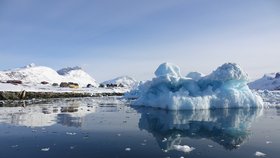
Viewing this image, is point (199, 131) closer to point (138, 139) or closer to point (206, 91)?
point (138, 139)

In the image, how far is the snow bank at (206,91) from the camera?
72.9 ft

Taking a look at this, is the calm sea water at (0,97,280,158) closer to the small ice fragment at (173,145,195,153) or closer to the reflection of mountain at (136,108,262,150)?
the reflection of mountain at (136,108,262,150)

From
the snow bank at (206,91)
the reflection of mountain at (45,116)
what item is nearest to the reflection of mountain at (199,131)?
the reflection of mountain at (45,116)

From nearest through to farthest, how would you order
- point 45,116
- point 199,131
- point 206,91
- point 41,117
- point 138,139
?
point 138,139 → point 199,131 → point 41,117 → point 45,116 → point 206,91

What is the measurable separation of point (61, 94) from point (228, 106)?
30.1 metres

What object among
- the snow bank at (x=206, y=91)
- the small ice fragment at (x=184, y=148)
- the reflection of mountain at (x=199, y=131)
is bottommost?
the small ice fragment at (x=184, y=148)

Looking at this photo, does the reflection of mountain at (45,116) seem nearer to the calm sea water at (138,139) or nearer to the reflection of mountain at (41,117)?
the reflection of mountain at (41,117)

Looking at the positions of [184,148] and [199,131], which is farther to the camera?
[199,131]

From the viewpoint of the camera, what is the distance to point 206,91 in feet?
76.5

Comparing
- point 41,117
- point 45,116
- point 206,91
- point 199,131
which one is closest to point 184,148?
point 199,131

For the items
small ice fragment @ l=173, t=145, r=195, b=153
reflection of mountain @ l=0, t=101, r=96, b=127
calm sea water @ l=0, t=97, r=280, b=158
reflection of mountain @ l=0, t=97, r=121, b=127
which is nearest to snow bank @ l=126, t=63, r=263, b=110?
reflection of mountain @ l=0, t=97, r=121, b=127

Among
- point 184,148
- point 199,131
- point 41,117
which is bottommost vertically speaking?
point 184,148

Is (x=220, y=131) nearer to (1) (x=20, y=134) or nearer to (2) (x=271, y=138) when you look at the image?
(2) (x=271, y=138)

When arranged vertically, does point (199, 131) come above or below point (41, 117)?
below
